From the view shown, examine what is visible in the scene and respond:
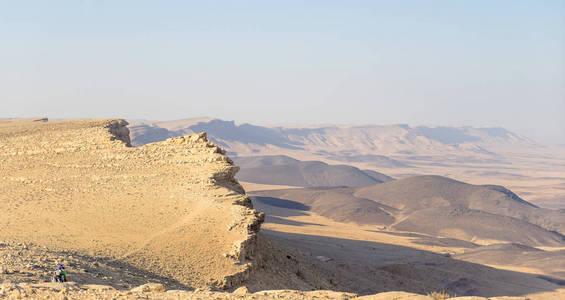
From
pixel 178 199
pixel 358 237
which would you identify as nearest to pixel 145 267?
pixel 178 199

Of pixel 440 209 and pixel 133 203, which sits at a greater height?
pixel 133 203

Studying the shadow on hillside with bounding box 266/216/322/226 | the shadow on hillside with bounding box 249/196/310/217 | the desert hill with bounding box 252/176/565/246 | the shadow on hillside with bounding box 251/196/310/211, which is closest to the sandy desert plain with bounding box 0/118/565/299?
the shadow on hillside with bounding box 266/216/322/226

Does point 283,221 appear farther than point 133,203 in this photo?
Yes

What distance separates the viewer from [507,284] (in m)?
30.3

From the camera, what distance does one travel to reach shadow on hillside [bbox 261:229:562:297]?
25.1m

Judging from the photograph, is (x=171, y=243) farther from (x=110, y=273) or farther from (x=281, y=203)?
(x=281, y=203)

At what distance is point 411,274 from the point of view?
2880 cm

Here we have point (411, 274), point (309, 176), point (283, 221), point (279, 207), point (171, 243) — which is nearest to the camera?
point (171, 243)

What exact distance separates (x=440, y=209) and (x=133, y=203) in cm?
5150

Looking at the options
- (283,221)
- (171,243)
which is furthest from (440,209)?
(171,243)

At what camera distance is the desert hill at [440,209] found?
57.0 m

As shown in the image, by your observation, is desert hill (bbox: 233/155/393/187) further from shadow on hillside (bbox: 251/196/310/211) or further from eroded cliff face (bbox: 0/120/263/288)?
eroded cliff face (bbox: 0/120/263/288)

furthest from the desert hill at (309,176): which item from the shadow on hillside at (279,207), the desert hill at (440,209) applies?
the shadow on hillside at (279,207)

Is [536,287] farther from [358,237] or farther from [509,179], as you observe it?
[509,179]
